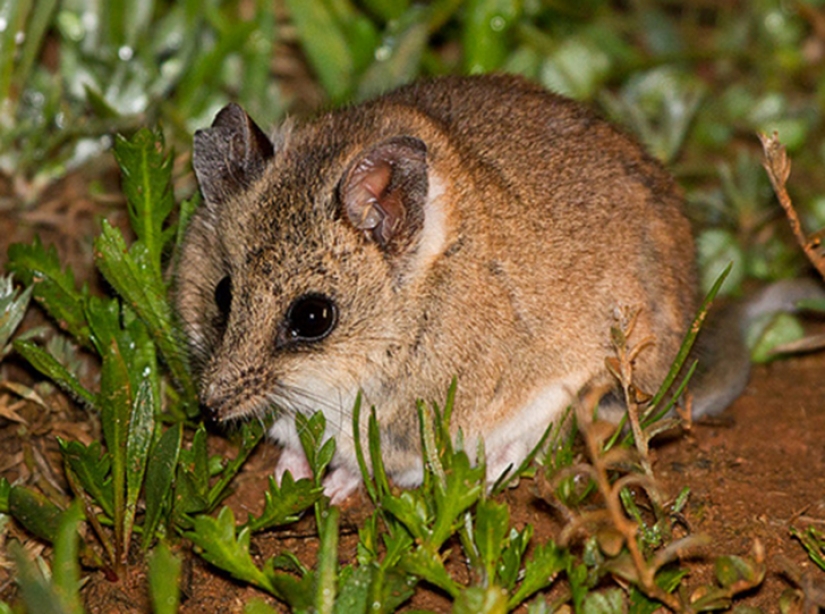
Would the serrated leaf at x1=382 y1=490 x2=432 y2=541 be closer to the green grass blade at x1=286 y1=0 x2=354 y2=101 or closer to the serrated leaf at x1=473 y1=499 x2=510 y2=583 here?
the serrated leaf at x1=473 y1=499 x2=510 y2=583

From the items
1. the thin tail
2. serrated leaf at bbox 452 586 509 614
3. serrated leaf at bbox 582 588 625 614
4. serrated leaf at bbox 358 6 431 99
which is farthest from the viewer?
serrated leaf at bbox 358 6 431 99

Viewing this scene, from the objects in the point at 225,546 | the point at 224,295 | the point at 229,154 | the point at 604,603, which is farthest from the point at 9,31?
the point at 604,603

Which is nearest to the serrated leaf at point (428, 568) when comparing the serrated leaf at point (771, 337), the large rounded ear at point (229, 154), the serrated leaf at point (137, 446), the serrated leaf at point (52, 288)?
the serrated leaf at point (137, 446)

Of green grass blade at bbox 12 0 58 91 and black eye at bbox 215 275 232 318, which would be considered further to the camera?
green grass blade at bbox 12 0 58 91

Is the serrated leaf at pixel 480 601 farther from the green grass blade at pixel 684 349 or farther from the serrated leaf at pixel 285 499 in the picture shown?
the green grass blade at pixel 684 349

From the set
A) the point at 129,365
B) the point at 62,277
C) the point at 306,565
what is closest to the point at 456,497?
the point at 306,565

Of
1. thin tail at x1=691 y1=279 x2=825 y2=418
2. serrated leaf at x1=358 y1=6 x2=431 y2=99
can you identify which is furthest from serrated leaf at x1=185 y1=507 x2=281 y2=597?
serrated leaf at x1=358 y1=6 x2=431 y2=99
